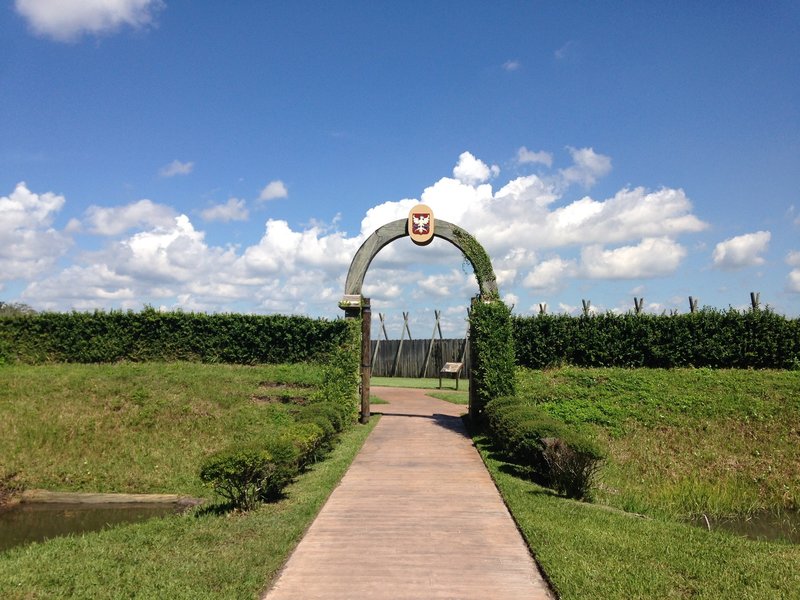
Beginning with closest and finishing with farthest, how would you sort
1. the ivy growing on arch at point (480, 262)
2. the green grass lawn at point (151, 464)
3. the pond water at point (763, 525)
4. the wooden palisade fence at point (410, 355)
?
the green grass lawn at point (151, 464) → the pond water at point (763, 525) → the ivy growing on arch at point (480, 262) → the wooden palisade fence at point (410, 355)

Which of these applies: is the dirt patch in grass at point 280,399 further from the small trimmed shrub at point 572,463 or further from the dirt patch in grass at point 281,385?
the small trimmed shrub at point 572,463

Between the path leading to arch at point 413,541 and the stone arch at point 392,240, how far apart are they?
19.2ft

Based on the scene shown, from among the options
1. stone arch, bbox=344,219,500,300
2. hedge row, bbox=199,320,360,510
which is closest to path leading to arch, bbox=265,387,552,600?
hedge row, bbox=199,320,360,510

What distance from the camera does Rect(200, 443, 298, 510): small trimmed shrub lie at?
742cm

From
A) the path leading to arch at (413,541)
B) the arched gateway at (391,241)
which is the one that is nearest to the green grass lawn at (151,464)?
the path leading to arch at (413,541)

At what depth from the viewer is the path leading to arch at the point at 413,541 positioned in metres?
5.00

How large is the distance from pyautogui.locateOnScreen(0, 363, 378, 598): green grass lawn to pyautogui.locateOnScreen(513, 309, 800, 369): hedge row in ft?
22.0

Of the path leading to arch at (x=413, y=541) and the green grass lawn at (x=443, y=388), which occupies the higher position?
the green grass lawn at (x=443, y=388)

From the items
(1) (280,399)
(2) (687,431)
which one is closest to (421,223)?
(1) (280,399)

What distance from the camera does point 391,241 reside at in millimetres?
15680

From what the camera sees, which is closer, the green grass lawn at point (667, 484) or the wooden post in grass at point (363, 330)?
the green grass lawn at point (667, 484)

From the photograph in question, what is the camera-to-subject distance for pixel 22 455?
12805 mm

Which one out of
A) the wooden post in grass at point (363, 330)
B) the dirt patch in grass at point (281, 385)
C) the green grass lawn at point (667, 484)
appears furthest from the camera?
the dirt patch in grass at point (281, 385)

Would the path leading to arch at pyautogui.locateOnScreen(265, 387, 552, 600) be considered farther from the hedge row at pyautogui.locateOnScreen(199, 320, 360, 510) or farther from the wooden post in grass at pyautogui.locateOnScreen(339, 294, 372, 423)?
the wooden post in grass at pyautogui.locateOnScreen(339, 294, 372, 423)
